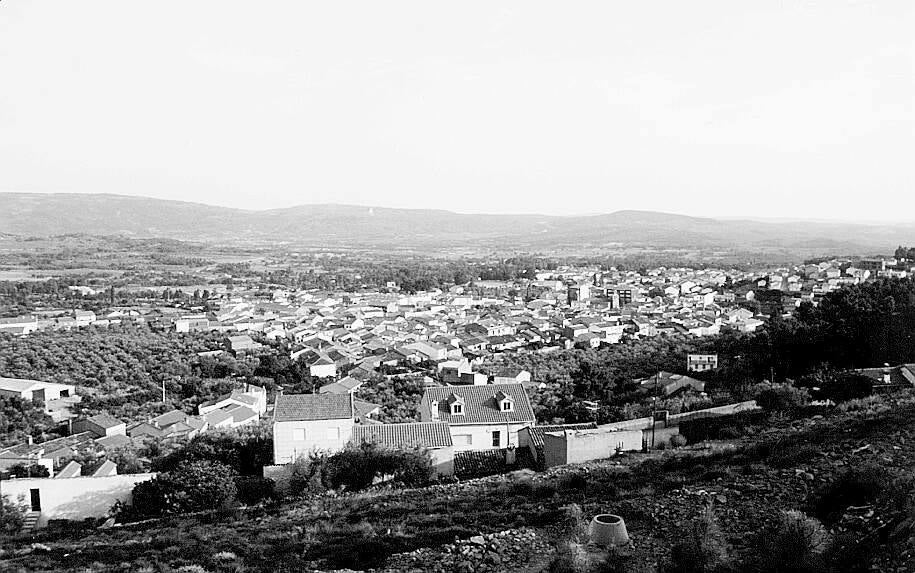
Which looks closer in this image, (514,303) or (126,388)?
(126,388)

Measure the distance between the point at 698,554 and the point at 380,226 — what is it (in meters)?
157

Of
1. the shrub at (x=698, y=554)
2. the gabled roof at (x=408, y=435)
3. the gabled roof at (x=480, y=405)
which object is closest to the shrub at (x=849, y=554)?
the shrub at (x=698, y=554)

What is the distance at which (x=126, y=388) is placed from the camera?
83.4 ft

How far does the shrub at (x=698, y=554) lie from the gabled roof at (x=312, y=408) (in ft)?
27.2

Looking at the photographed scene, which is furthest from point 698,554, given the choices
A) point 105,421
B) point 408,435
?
point 105,421

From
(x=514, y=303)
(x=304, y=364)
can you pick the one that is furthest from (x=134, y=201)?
(x=304, y=364)

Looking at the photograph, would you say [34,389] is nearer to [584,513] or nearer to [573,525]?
[584,513]

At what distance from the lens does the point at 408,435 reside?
12461 mm

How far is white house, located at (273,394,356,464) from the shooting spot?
12.6m

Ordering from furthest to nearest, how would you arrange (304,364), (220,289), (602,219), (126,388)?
(602,219), (220,289), (304,364), (126,388)

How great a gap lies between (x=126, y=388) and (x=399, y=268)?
2266 inches

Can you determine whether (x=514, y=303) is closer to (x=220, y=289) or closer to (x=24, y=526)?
(x=220, y=289)

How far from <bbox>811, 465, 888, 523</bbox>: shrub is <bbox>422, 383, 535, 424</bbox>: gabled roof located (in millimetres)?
8247

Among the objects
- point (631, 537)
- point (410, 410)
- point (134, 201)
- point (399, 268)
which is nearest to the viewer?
point (631, 537)
